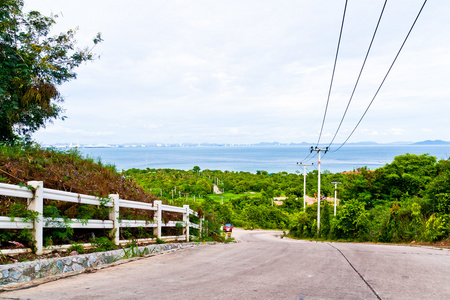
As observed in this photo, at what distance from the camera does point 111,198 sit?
8.11 m

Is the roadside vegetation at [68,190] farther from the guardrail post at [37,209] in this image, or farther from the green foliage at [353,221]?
the green foliage at [353,221]

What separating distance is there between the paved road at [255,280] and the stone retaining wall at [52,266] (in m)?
0.34

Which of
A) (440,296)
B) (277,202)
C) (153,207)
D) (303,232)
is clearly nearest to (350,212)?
(303,232)

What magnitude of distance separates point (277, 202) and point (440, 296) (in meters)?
80.3

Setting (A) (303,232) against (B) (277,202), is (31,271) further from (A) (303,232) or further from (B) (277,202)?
(B) (277,202)

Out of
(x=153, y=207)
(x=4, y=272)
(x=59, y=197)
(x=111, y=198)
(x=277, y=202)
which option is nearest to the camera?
(x=4, y=272)

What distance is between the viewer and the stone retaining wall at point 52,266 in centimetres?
528

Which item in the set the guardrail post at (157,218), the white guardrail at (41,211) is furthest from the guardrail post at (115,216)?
the guardrail post at (157,218)

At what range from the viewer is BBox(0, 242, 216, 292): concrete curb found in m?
5.25

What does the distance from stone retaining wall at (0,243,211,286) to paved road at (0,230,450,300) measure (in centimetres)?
34

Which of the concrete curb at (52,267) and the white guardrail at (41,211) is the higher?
the white guardrail at (41,211)

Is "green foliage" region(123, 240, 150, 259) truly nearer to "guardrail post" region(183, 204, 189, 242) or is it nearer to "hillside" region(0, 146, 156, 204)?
"hillside" region(0, 146, 156, 204)

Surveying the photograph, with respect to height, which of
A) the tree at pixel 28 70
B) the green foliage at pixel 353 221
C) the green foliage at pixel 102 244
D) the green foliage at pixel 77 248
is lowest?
the green foliage at pixel 353 221

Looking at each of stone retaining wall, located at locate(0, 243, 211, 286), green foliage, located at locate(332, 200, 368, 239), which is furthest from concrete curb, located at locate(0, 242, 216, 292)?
green foliage, located at locate(332, 200, 368, 239)
